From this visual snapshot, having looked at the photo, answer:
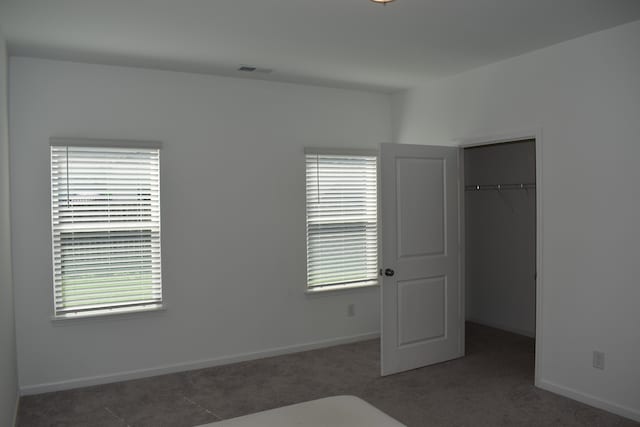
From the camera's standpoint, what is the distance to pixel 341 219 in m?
5.25

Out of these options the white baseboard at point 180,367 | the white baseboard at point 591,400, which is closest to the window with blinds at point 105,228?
the white baseboard at point 180,367

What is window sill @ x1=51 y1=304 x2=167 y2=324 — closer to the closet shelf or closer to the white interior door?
the white interior door

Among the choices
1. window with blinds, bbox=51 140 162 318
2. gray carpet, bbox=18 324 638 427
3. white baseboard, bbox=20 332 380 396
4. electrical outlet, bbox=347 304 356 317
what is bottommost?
gray carpet, bbox=18 324 638 427

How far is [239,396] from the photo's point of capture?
12.7 feet

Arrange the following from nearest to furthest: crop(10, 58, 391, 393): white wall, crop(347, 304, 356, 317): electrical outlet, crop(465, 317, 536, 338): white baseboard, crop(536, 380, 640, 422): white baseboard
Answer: crop(536, 380, 640, 422): white baseboard < crop(10, 58, 391, 393): white wall < crop(347, 304, 356, 317): electrical outlet < crop(465, 317, 536, 338): white baseboard

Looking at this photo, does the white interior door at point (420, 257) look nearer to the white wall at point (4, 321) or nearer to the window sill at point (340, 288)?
the window sill at point (340, 288)

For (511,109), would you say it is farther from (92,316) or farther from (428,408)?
(92,316)

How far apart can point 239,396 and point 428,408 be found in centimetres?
142

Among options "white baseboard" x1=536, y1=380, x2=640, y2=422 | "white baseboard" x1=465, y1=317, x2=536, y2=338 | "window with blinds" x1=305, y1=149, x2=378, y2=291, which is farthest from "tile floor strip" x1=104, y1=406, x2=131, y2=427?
"white baseboard" x1=465, y1=317, x2=536, y2=338

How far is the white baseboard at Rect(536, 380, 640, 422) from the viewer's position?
3.36 m

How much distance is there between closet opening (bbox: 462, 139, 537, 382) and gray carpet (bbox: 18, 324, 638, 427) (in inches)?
30.4

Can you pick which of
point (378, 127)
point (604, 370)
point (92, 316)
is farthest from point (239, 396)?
point (378, 127)

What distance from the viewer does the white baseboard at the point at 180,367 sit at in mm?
3973

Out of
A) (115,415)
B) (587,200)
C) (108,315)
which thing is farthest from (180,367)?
(587,200)
